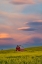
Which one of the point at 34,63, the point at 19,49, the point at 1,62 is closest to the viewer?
the point at 34,63

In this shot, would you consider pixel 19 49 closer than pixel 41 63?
No

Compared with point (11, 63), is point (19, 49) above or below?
above

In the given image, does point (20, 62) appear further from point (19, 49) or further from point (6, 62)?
point (19, 49)

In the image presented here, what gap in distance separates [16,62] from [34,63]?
1.21 m

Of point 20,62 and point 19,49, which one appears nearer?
point 20,62

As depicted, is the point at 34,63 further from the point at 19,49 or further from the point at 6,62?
the point at 19,49

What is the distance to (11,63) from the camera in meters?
17.5

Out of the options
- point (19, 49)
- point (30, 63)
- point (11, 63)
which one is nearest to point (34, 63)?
point (30, 63)

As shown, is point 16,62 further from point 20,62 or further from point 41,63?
point 41,63

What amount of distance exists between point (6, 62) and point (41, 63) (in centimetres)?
247

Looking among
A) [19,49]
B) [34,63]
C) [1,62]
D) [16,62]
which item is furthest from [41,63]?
[19,49]

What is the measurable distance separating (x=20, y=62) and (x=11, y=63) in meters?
0.61

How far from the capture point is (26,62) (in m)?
17.9

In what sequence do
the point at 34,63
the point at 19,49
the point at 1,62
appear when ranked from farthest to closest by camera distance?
the point at 19,49 < the point at 1,62 < the point at 34,63
